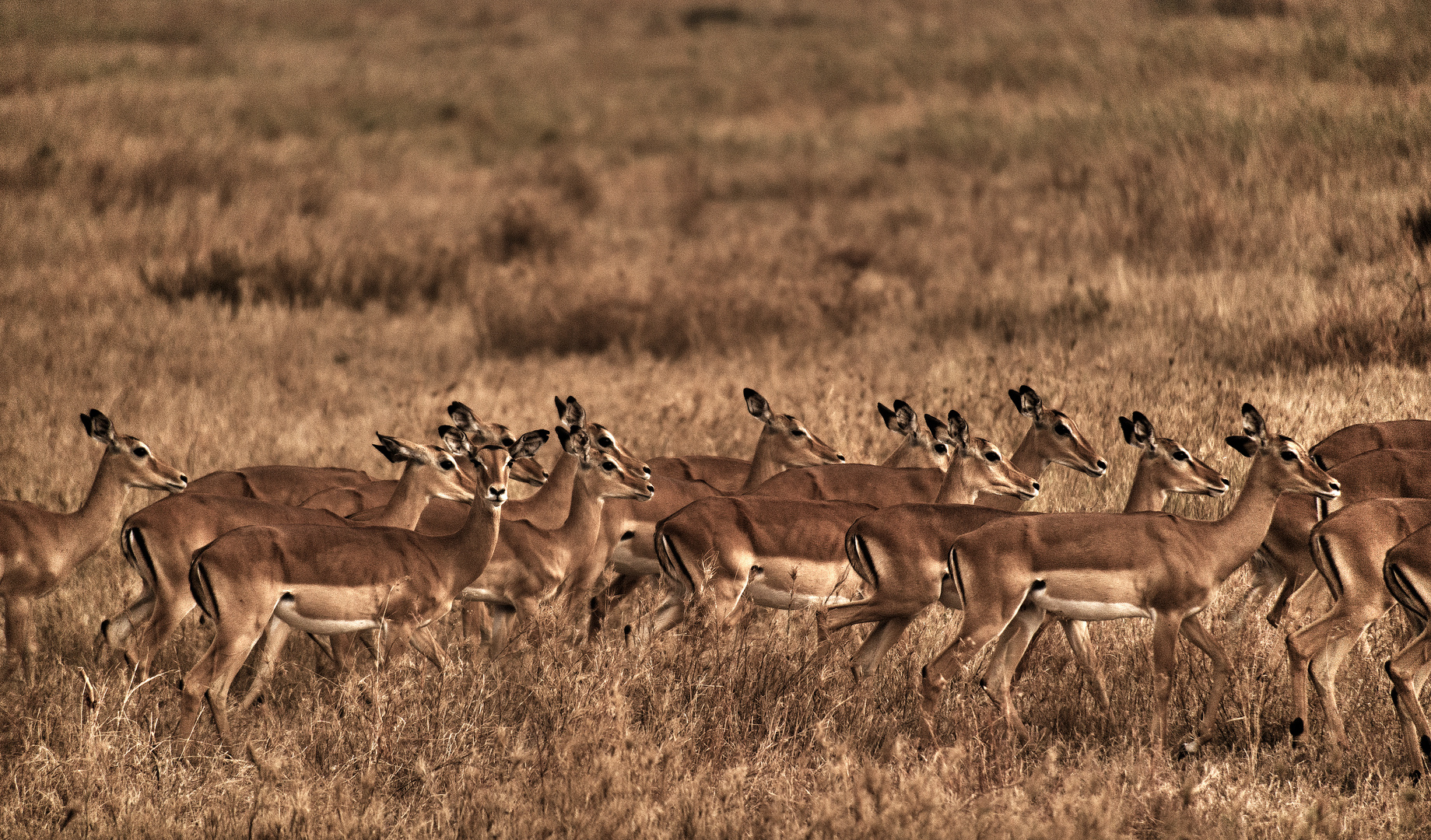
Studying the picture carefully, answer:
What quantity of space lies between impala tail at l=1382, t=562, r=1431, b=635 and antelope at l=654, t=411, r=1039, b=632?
2633mm

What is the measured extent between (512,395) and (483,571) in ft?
17.5

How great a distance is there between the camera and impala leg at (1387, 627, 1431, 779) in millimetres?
6840

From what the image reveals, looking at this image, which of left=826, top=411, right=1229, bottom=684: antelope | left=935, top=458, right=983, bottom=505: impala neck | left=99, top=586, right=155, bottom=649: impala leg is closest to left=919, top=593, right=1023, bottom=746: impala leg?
left=826, top=411, right=1229, bottom=684: antelope

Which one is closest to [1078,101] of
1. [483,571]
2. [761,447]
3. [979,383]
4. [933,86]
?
[933,86]

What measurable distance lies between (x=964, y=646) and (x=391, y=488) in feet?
12.9

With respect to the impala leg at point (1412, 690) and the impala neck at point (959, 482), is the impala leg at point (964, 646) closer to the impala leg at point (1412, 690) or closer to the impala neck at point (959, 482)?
the impala leg at point (1412, 690)

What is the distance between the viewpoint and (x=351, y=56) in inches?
1638

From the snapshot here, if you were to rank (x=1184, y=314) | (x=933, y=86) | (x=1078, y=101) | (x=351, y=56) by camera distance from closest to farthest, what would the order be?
(x=1184, y=314) → (x=1078, y=101) → (x=933, y=86) → (x=351, y=56)

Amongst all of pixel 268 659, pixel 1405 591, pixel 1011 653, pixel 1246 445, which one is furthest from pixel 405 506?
pixel 1405 591

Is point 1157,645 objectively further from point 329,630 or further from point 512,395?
point 512,395

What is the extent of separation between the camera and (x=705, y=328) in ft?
56.4

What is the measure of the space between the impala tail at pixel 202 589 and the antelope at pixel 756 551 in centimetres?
234

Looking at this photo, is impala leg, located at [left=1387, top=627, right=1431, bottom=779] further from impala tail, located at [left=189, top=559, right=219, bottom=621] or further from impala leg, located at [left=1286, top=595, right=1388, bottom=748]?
impala tail, located at [left=189, top=559, right=219, bottom=621]

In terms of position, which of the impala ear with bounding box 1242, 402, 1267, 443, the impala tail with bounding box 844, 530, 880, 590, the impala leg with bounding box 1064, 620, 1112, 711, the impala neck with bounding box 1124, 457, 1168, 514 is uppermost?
the impala ear with bounding box 1242, 402, 1267, 443
